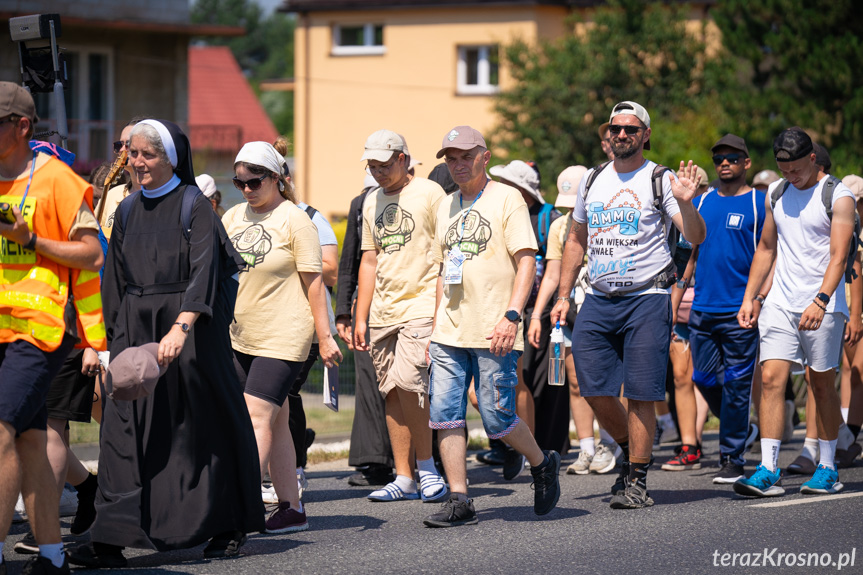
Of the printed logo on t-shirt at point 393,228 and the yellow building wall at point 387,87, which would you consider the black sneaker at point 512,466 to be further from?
the yellow building wall at point 387,87

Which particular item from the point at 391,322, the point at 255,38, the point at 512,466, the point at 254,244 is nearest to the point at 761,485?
the point at 512,466

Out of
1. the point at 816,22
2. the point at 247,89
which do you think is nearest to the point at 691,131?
the point at 816,22

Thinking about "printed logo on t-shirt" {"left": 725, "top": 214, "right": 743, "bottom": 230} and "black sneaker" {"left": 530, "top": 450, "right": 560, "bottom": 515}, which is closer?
"black sneaker" {"left": 530, "top": 450, "right": 560, "bottom": 515}

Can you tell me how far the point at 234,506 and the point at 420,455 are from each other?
2062 millimetres

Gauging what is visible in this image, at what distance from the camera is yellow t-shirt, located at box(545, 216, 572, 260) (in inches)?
354

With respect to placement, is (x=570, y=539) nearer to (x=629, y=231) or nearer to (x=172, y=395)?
(x=629, y=231)

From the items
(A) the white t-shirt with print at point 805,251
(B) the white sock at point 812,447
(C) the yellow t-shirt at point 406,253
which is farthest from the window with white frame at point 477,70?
(C) the yellow t-shirt at point 406,253

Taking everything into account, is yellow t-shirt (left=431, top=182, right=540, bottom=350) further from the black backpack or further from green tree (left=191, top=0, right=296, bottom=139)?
green tree (left=191, top=0, right=296, bottom=139)

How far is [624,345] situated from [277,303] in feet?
6.87

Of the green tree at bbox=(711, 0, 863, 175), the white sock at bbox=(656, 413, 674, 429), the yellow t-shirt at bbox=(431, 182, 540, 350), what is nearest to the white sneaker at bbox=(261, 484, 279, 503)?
the yellow t-shirt at bbox=(431, 182, 540, 350)

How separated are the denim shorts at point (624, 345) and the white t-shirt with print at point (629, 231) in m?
0.10

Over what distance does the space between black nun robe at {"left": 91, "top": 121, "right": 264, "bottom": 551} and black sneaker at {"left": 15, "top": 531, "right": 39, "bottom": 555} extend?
23.9 inches

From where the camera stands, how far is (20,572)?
5652 millimetres

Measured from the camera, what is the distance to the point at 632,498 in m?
7.43
